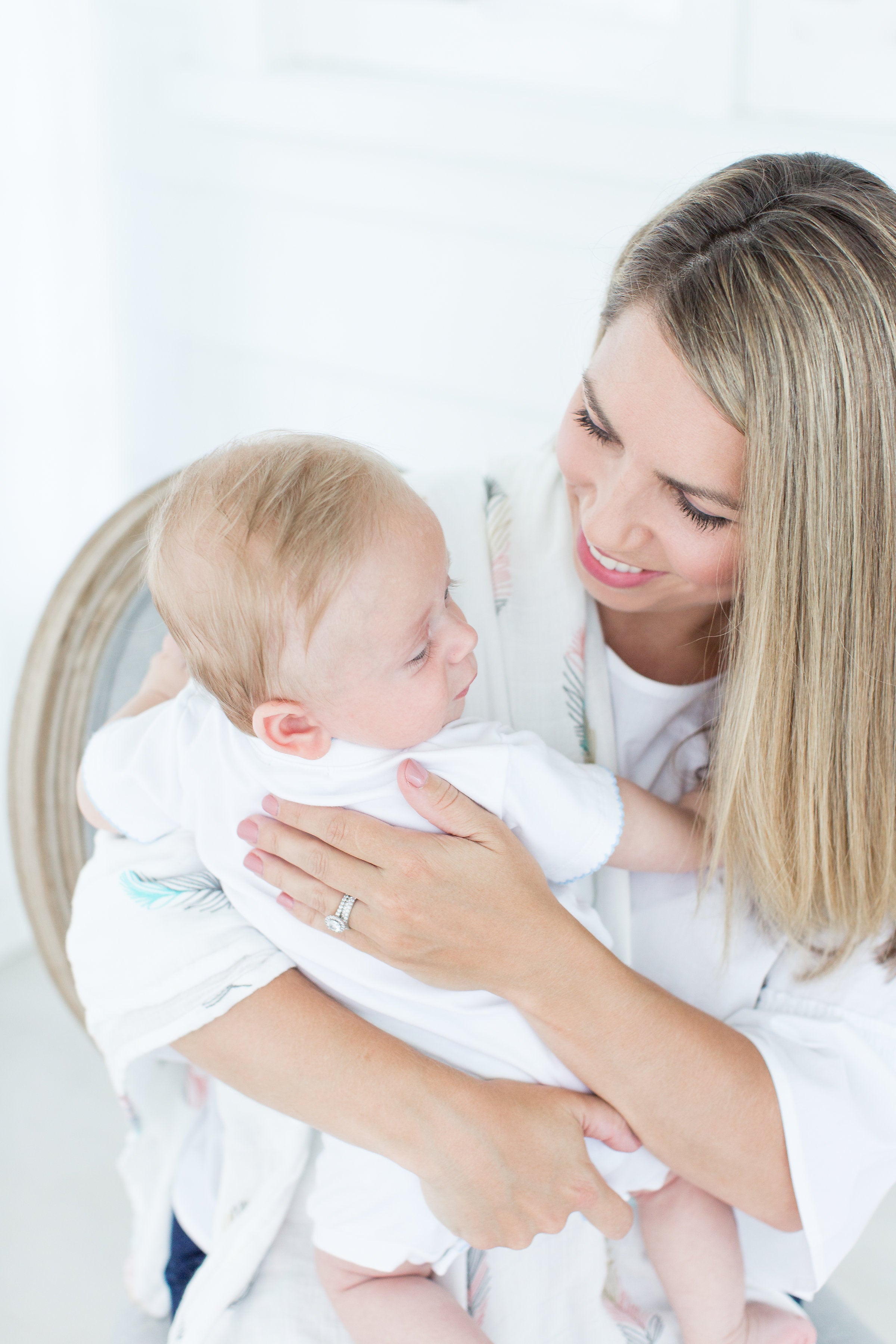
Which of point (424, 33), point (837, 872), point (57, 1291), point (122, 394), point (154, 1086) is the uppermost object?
point (424, 33)

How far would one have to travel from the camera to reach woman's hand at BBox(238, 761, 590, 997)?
3.22 ft

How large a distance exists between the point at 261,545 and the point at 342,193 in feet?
4.53

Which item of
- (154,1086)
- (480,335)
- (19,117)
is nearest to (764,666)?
(154,1086)

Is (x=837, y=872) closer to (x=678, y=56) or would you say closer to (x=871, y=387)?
(x=871, y=387)

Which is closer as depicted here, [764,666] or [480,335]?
[764,666]

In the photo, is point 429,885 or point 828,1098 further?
point 828,1098

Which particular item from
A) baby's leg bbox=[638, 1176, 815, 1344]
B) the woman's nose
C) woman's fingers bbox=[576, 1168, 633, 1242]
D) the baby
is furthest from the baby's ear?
baby's leg bbox=[638, 1176, 815, 1344]

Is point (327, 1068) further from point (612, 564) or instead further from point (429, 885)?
point (612, 564)

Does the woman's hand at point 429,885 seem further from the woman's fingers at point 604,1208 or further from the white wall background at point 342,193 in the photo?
the white wall background at point 342,193

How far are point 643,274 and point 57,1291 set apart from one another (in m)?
1.73

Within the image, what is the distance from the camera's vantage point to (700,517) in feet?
3.39

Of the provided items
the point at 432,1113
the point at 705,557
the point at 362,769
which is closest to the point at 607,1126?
the point at 432,1113

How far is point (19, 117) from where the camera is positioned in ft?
6.54

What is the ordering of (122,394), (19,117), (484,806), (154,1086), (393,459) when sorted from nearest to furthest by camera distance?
(484,806) < (154,1086) < (19,117) < (393,459) < (122,394)
